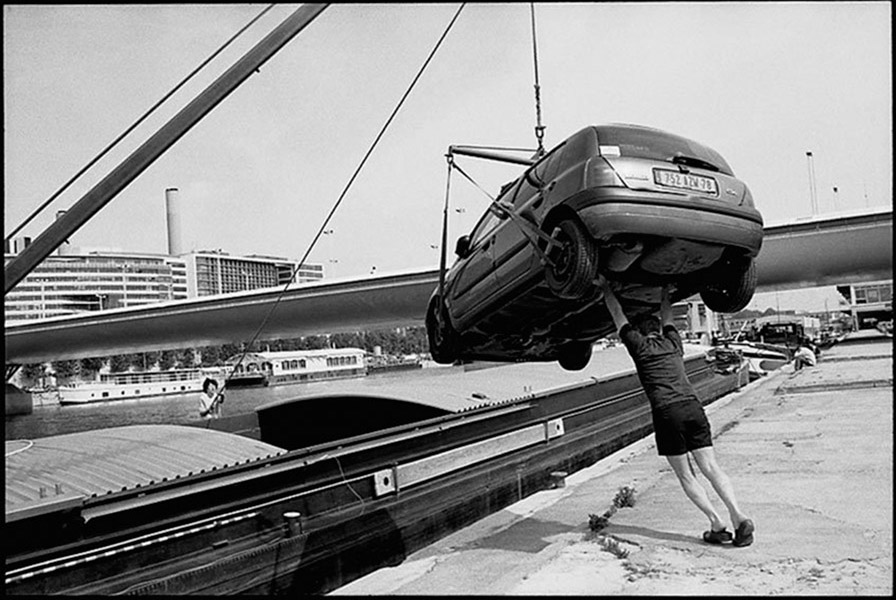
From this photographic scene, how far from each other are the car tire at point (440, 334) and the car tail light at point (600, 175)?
11.5ft

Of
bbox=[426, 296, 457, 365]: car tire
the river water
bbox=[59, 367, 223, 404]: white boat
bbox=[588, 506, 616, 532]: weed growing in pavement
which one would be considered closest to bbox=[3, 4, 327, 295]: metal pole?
bbox=[588, 506, 616, 532]: weed growing in pavement

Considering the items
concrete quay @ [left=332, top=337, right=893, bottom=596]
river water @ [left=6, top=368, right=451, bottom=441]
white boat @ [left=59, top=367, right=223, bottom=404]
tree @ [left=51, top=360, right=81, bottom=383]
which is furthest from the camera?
tree @ [left=51, top=360, right=81, bottom=383]

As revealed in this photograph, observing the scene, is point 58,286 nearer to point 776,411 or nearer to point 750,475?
point 750,475

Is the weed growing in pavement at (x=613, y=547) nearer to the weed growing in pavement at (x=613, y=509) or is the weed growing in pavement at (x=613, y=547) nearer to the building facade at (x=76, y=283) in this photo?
the weed growing in pavement at (x=613, y=509)

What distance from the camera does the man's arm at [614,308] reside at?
5938mm

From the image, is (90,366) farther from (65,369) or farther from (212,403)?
(212,403)

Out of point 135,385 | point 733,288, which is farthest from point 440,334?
point 135,385

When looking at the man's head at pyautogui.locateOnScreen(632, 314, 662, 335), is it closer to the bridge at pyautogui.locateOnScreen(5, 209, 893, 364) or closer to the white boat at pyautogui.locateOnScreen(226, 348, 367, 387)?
the bridge at pyautogui.locateOnScreen(5, 209, 893, 364)

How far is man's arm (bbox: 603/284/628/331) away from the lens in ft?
19.5

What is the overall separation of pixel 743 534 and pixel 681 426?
0.84 m

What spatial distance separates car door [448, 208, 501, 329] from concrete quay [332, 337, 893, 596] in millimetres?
2015

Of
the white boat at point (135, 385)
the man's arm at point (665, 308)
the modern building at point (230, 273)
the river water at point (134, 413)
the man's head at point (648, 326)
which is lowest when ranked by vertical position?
the river water at point (134, 413)

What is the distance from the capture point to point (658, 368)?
18.7 feet

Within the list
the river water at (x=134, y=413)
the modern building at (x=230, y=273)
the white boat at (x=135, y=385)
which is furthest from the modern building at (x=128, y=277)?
the white boat at (x=135, y=385)
